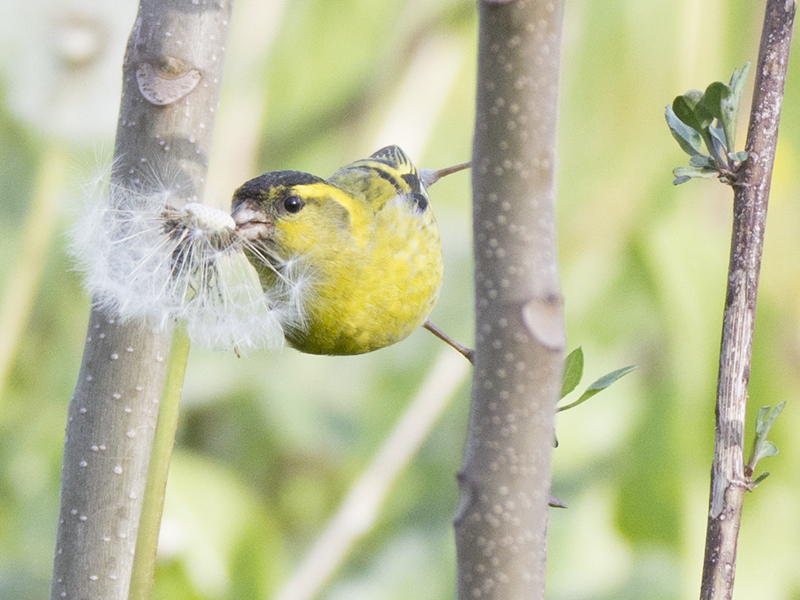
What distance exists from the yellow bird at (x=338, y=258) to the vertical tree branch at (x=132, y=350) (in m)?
0.21

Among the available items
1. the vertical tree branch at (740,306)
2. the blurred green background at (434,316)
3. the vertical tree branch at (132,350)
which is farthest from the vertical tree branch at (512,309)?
the blurred green background at (434,316)

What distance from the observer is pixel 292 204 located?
0.87m

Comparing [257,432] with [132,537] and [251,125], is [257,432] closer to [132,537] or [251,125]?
[251,125]

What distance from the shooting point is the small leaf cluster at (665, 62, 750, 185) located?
0.45 metres

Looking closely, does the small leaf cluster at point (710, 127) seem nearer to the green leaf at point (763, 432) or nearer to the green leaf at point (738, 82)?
the green leaf at point (738, 82)

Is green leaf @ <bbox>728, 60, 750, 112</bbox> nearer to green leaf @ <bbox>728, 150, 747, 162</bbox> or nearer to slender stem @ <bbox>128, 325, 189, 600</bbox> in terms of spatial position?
green leaf @ <bbox>728, 150, 747, 162</bbox>

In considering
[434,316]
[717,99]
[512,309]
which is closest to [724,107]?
[717,99]

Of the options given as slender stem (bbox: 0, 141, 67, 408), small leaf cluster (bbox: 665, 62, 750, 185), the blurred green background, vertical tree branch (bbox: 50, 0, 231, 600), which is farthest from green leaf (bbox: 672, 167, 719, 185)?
slender stem (bbox: 0, 141, 67, 408)

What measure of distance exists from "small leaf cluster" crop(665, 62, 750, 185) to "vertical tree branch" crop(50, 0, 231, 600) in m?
0.29

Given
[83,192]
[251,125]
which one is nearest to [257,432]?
[251,125]

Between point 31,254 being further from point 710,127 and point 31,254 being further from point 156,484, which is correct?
point 710,127

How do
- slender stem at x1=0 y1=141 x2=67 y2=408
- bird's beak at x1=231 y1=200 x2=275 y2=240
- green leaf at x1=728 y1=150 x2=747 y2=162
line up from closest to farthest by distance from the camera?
green leaf at x1=728 y1=150 x2=747 y2=162 < bird's beak at x1=231 y1=200 x2=275 y2=240 < slender stem at x1=0 y1=141 x2=67 y2=408

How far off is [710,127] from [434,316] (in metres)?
1.65

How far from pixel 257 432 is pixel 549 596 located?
0.79 metres
